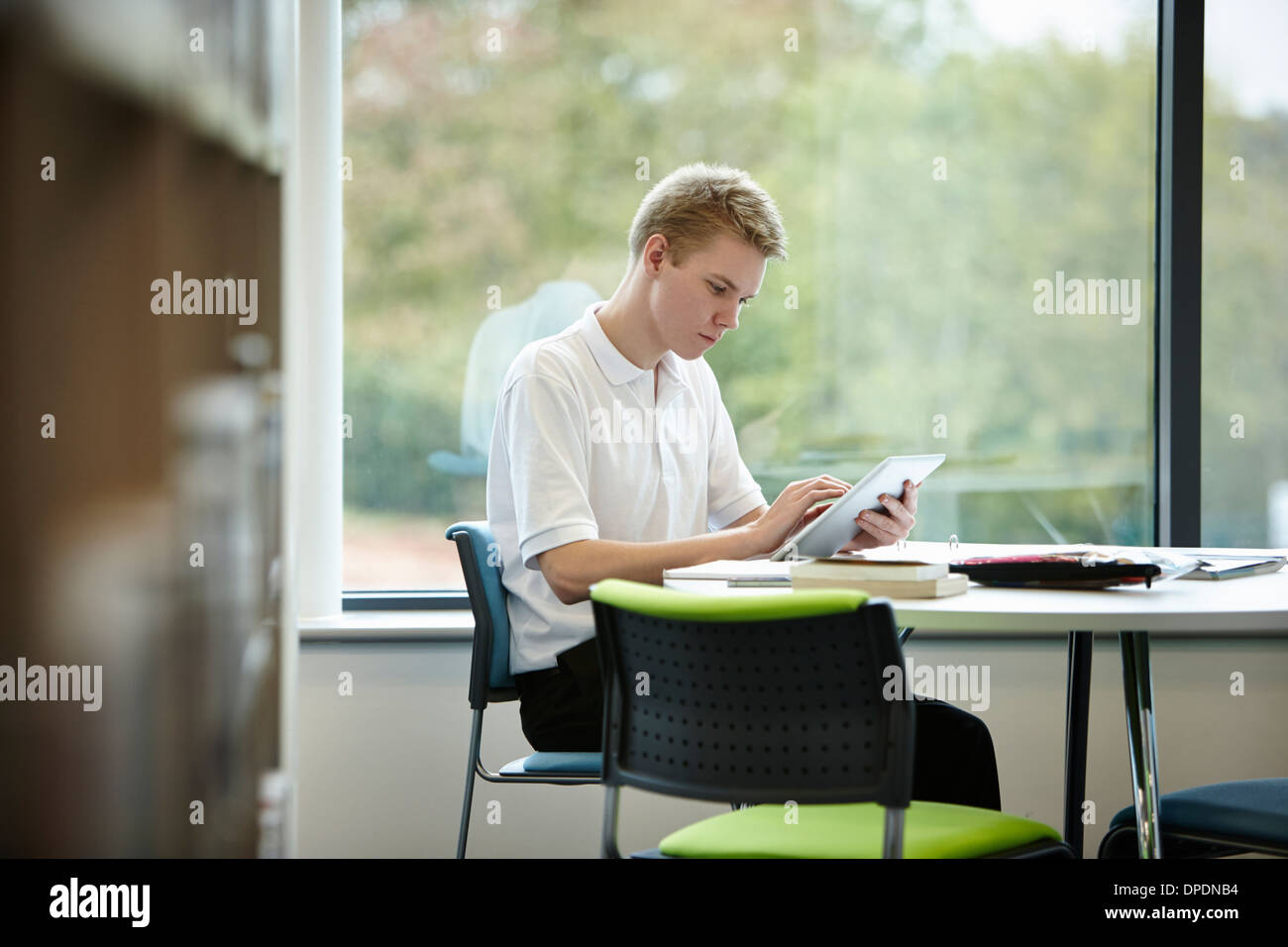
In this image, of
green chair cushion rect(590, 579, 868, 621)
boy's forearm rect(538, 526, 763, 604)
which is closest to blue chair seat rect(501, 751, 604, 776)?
boy's forearm rect(538, 526, 763, 604)

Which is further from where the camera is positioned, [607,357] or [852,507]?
[607,357]

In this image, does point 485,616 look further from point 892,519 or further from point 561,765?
point 892,519

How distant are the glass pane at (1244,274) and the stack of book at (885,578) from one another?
1880 mm

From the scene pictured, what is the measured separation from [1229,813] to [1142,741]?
0.54ft

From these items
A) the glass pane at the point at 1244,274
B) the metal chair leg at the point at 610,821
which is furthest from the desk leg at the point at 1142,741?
the glass pane at the point at 1244,274

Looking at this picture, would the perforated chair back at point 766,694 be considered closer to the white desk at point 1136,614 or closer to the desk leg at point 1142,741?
the white desk at point 1136,614

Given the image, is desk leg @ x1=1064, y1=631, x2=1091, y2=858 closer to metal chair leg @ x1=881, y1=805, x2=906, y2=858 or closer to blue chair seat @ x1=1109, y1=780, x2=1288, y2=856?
blue chair seat @ x1=1109, y1=780, x2=1288, y2=856

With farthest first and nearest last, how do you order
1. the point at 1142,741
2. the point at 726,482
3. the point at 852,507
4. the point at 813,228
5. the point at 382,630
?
1. the point at 813,228
2. the point at 382,630
3. the point at 726,482
4. the point at 852,507
5. the point at 1142,741

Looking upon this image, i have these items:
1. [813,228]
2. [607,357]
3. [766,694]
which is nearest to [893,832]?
[766,694]

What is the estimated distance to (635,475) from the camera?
6.48ft

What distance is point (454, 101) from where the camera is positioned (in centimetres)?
288

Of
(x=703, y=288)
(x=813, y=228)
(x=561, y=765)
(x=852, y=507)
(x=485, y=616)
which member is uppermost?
(x=813, y=228)
